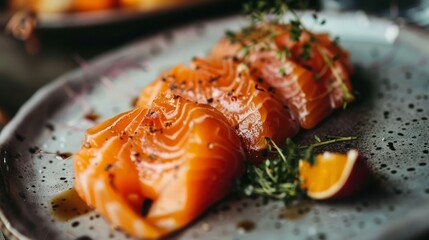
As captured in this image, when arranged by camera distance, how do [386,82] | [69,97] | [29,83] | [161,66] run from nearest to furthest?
[386,82] < [69,97] < [161,66] < [29,83]

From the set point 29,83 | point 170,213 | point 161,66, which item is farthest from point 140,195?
point 29,83

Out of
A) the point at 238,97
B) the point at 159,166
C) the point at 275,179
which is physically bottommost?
the point at 275,179

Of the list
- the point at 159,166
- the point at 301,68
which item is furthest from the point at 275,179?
the point at 301,68

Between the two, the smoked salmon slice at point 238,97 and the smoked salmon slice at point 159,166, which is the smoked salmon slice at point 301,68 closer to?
the smoked salmon slice at point 238,97

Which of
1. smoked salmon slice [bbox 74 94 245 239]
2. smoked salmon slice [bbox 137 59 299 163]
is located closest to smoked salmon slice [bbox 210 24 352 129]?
smoked salmon slice [bbox 137 59 299 163]

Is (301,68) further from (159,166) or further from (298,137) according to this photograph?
(159,166)

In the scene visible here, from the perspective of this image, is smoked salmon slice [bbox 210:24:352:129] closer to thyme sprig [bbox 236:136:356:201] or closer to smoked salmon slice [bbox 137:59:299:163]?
smoked salmon slice [bbox 137:59:299:163]

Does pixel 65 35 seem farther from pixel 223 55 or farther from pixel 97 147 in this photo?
pixel 97 147
